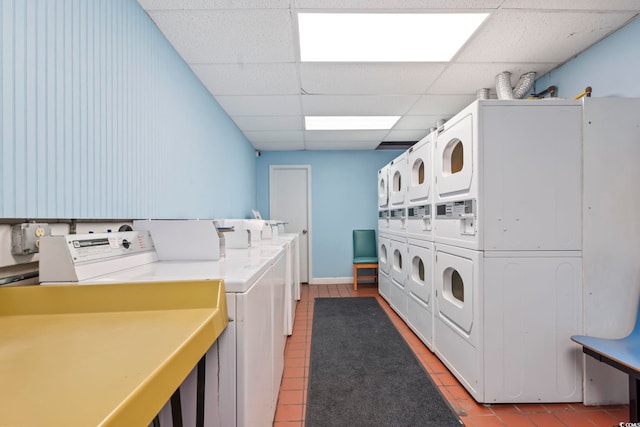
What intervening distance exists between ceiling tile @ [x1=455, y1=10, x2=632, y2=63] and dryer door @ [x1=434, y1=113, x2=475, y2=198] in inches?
24.0

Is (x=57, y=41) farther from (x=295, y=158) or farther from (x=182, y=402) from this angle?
(x=295, y=158)

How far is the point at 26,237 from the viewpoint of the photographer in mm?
1004

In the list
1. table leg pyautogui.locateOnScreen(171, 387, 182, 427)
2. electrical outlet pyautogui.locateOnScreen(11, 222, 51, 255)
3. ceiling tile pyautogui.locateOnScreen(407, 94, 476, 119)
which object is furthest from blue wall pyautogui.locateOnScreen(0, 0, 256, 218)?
ceiling tile pyautogui.locateOnScreen(407, 94, 476, 119)

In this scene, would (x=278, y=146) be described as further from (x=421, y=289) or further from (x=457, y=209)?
(x=457, y=209)

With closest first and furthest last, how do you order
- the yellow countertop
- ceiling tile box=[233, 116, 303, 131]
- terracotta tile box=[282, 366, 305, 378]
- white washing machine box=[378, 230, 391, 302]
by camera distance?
the yellow countertop < terracotta tile box=[282, 366, 305, 378] < ceiling tile box=[233, 116, 303, 131] < white washing machine box=[378, 230, 391, 302]

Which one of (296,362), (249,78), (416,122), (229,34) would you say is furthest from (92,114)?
(416,122)

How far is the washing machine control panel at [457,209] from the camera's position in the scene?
5.92 feet

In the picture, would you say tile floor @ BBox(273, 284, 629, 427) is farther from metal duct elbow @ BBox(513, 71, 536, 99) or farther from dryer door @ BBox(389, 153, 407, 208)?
metal duct elbow @ BBox(513, 71, 536, 99)

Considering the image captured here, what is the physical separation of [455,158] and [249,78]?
1.86 meters

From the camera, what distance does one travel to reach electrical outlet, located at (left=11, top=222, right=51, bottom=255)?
0.98 m

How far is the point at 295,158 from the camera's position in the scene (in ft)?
17.1

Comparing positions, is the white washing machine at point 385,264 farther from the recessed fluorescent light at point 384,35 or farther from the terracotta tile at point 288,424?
the terracotta tile at point 288,424

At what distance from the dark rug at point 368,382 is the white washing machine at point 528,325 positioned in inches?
14.8

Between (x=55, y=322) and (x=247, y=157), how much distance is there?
3890mm
